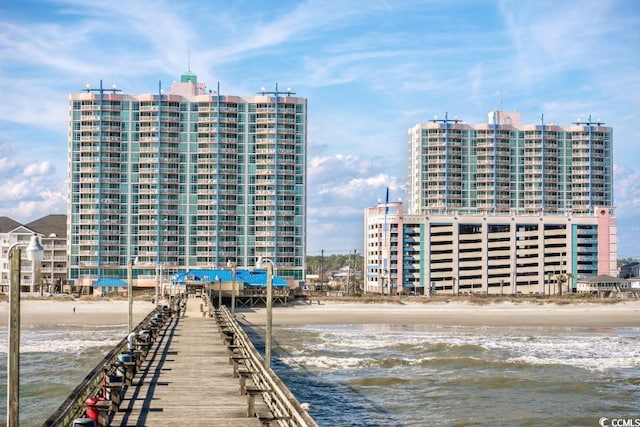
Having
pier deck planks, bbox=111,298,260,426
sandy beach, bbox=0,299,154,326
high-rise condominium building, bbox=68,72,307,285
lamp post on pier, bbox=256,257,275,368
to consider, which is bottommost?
sandy beach, bbox=0,299,154,326

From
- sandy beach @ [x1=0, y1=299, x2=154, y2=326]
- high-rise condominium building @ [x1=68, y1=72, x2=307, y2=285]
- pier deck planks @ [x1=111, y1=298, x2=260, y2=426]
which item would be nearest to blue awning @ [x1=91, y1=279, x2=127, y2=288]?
high-rise condominium building @ [x1=68, y1=72, x2=307, y2=285]

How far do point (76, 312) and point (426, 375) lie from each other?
6025 centimetres

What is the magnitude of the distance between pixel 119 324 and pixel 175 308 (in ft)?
55.2

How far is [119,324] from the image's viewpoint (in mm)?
77625

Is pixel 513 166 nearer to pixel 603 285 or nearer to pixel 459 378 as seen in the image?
pixel 603 285

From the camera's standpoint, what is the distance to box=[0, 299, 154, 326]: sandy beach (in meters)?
79.9

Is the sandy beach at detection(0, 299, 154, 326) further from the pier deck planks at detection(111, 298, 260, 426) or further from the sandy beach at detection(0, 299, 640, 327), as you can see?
the pier deck planks at detection(111, 298, 260, 426)

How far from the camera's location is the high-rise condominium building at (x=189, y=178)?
126 m

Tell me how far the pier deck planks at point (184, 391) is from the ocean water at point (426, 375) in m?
4.36

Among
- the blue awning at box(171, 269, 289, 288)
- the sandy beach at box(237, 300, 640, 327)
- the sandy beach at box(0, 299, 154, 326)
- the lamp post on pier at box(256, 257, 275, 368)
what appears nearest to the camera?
the lamp post on pier at box(256, 257, 275, 368)

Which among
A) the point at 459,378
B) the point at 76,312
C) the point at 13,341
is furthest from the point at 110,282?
the point at 13,341

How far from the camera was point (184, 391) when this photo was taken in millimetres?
22484

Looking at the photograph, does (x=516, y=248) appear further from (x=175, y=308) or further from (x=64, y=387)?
(x=64, y=387)

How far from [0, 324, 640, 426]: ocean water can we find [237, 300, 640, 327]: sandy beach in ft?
58.0
